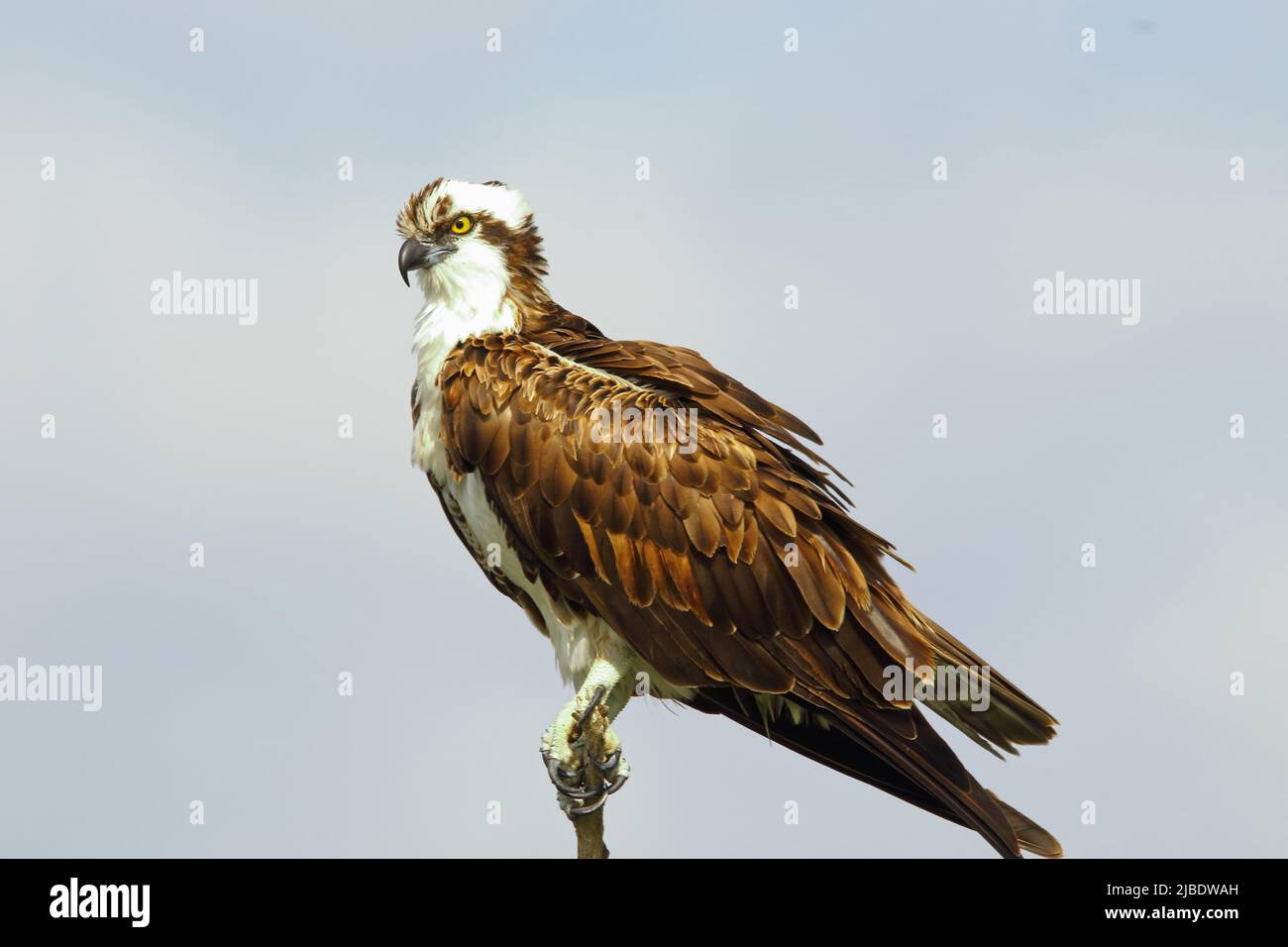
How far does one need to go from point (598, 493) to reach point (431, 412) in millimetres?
1321

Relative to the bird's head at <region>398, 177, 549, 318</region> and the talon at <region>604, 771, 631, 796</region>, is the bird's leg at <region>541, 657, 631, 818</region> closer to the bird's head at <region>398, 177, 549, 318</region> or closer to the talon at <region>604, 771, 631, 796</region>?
the talon at <region>604, 771, 631, 796</region>

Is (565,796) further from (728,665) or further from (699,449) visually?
(699,449)

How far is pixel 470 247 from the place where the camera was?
1292 centimetres

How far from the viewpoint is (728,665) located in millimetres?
11883

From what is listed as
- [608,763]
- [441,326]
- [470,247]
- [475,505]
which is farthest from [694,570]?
[470,247]

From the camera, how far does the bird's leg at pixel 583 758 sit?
11.6 meters

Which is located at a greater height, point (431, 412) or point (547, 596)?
point (431, 412)

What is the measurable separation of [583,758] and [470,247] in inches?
139

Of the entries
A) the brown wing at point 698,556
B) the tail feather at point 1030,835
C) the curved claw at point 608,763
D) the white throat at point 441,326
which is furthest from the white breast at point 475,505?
the tail feather at point 1030,835

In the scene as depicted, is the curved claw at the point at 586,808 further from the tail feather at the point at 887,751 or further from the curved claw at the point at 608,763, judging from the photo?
the tail feather at the point at 887,751

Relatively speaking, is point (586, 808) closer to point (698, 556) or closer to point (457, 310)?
point (698, 556)

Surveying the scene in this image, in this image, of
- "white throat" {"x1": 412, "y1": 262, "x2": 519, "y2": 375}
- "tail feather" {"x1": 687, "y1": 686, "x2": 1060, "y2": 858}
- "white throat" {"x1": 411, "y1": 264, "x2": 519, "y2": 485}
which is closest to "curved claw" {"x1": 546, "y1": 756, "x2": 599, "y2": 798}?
"tail feather" {"x1": 687, "y1": 686, "x2": 1060, "y2": 858}

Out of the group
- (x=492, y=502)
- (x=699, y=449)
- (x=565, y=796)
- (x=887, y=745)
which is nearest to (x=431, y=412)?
(x=492, y=502)

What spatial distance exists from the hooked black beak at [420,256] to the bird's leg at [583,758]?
10.5ft
